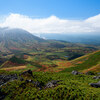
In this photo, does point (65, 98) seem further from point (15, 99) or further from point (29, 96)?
point (15, 99)

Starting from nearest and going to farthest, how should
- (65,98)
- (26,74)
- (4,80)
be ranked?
(65,98) < (4,80) < (26,74)

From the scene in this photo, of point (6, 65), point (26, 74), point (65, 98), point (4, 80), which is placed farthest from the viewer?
point (6, 65)

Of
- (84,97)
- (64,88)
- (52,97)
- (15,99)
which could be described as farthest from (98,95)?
(15,99)

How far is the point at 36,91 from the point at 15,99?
15.8ft

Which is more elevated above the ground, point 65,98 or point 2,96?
point 65,98

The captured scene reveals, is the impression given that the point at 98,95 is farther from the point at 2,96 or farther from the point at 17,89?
the point at 2,96

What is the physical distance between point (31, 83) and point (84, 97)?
45.5 ft

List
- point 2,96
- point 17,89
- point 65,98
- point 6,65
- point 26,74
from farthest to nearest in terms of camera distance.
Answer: point 6,65
point 26,74
point 17,89
point 2,96
point 65,98

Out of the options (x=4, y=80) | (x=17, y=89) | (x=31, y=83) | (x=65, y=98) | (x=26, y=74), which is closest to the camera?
(x=65, y=98)

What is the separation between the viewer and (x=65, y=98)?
17.2 meters

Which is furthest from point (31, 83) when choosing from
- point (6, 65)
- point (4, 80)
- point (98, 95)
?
point (6, 65)

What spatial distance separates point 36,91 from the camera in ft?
64.4

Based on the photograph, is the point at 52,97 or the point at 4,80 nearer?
the point at 52,97

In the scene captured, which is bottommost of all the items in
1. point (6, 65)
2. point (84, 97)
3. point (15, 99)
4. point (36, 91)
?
point (6, 65)
